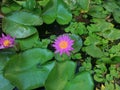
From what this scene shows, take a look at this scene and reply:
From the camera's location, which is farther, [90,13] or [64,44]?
[90,13]

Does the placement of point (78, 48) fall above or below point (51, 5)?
below

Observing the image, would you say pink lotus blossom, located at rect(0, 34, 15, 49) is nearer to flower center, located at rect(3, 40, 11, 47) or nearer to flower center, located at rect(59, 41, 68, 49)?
flower center, located at rect(3, 40, 11, 47)

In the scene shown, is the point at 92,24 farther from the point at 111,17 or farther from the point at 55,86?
the point at 55,86

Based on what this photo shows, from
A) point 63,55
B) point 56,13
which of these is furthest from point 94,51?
point 56,13

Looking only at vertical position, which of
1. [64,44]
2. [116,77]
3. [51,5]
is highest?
[51,5]

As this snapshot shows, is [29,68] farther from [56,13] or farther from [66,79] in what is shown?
[56,13]

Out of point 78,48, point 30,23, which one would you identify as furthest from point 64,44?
point 30,23

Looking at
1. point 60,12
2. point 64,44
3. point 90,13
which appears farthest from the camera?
point 90,13
